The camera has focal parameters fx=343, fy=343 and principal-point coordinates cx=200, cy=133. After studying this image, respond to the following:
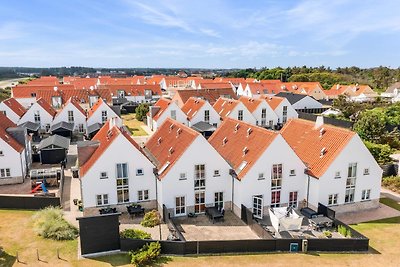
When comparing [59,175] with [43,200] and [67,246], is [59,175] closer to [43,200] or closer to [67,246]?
[43,200]

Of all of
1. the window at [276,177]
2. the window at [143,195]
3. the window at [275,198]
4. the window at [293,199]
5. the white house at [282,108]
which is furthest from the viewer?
the white house at [282,108]

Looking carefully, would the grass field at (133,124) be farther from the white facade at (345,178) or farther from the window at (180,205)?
the white facade at (345,178)

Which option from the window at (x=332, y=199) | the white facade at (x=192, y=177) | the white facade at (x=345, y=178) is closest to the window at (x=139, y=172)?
the white facade at (x=192, y=177)

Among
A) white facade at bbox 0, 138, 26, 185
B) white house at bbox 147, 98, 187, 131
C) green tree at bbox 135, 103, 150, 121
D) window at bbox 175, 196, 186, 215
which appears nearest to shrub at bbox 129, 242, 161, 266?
window at bbox 175, 196, 186, 215

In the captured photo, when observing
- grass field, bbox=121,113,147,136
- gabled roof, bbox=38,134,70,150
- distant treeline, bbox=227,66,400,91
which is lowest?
grass field, bbox=121,113,147,136

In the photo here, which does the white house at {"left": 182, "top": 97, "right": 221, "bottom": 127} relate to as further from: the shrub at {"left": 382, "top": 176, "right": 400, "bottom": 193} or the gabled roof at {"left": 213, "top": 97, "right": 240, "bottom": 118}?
the shrub at {"left": 382, "top": 176, "right": 400, "bottom": 193}

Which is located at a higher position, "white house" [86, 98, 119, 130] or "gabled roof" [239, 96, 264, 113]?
"gabled roof" [239, 96, 264, 113]
